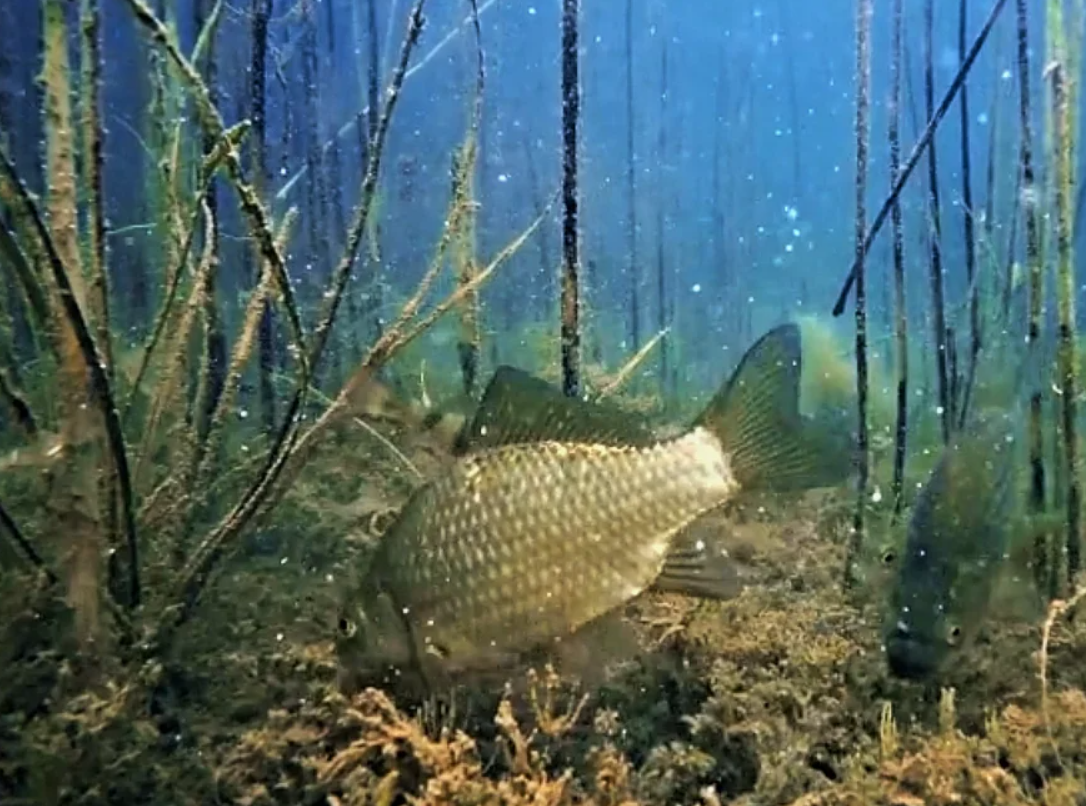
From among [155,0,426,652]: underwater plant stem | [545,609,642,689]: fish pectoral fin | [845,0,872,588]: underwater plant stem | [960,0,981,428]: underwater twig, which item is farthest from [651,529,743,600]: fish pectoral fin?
[960,0,981,428]: underwater twig

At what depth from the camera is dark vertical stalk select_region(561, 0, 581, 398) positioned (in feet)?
15.4

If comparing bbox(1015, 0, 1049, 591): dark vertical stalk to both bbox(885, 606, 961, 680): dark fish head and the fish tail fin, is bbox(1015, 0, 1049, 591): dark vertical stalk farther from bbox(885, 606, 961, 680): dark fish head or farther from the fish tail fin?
the fish tail fin

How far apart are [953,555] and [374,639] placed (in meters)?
1.87

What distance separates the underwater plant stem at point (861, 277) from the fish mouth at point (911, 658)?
4.60ft

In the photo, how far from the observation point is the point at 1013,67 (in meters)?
6.38

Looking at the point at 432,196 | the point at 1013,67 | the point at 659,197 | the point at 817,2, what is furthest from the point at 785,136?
the point at 1013,67

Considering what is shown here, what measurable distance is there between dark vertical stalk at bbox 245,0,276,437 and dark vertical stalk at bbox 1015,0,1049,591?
10.4 feet

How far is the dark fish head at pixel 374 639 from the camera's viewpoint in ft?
10.0

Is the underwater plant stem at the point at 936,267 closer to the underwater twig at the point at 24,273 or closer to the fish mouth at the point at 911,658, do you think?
the fish mouth at the point at 911,658

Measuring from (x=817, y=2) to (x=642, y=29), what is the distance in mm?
28452

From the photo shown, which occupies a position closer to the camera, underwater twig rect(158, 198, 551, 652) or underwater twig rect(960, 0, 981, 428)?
underwater twig rect(158, 198, 551, 652)

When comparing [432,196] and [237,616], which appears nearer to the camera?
[237,616]

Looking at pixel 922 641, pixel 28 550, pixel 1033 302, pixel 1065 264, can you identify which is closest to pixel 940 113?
pixel 1065 264

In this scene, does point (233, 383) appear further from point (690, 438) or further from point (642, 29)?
point (642, 29)
